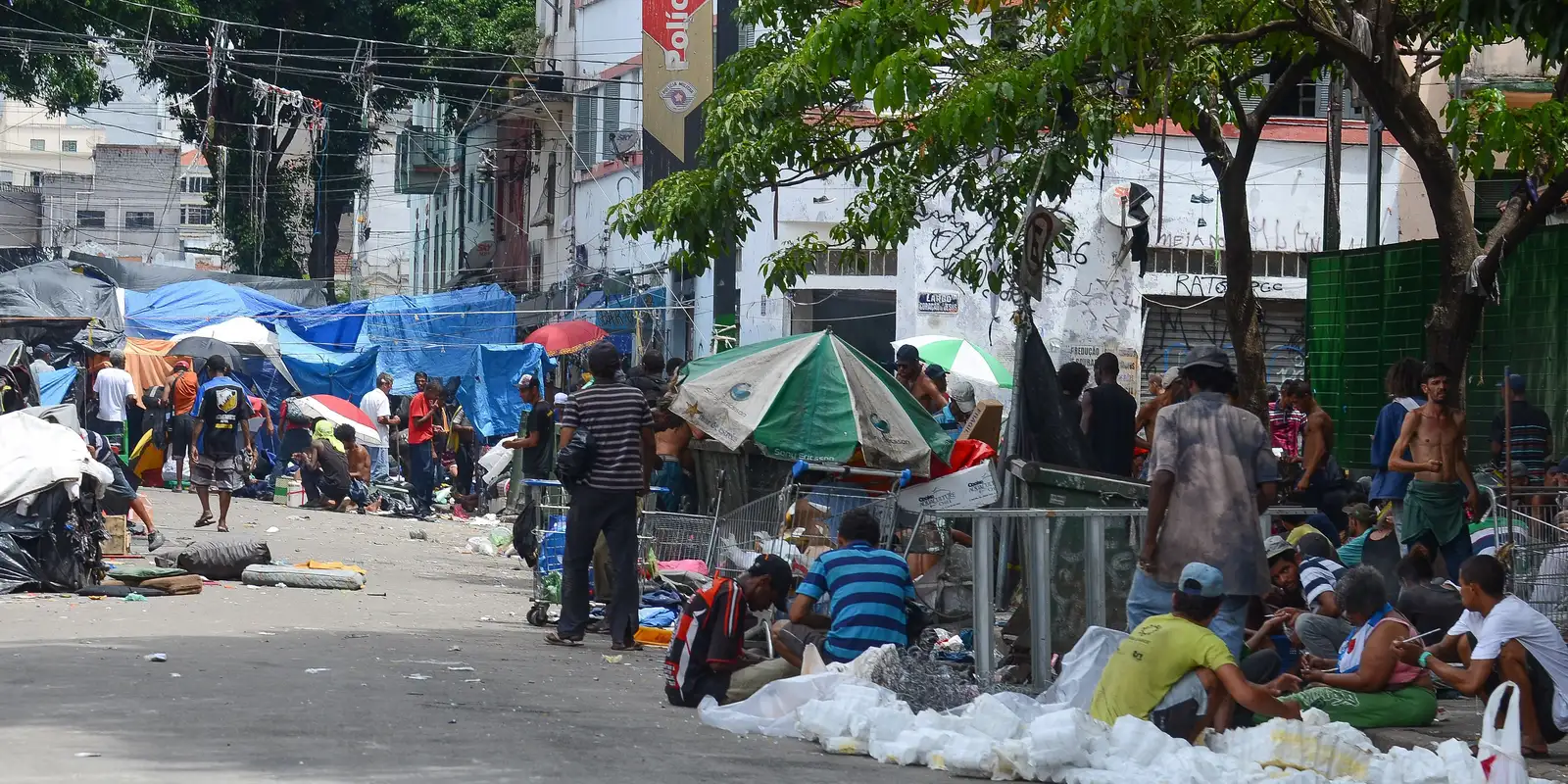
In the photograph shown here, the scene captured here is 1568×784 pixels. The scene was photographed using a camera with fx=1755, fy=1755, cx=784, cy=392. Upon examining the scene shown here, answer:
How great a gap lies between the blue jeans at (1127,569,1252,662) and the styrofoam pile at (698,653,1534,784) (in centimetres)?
54

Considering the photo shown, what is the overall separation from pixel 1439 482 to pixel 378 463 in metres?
17.9

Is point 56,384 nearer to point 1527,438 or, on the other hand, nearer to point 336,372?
point 336,372

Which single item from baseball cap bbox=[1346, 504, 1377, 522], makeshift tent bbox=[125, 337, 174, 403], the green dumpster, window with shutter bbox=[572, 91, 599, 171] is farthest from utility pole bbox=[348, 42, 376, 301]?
the green dumpster

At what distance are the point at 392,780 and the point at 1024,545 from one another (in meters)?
3.44

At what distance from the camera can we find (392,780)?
5.78 m

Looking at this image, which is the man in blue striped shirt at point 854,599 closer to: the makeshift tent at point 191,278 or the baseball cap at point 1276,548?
the baseball cap at point 1276,548

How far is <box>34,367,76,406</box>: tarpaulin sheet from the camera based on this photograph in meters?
21.6

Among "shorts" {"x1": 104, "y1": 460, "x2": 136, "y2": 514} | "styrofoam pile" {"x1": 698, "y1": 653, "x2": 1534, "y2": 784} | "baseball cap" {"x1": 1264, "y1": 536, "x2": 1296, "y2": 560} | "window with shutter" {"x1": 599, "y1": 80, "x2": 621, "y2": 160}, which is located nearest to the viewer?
"styrofoam pile" {"x1": 698, "y1": 653, "x2": 1534, "y2": 784}

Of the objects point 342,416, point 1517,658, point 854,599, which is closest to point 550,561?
point 854,599

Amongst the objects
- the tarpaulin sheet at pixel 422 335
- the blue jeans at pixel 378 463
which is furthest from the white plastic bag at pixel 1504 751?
the tarpaulin sheet at pixel 422 335

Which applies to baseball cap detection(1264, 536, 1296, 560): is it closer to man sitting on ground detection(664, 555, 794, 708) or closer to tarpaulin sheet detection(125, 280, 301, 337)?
man sitting on ground detection(664, 555, 794, 708)

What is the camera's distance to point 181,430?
875 inches

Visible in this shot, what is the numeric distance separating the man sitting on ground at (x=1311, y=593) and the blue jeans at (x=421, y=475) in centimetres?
1501

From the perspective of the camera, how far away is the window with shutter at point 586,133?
37688 millimetres
